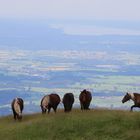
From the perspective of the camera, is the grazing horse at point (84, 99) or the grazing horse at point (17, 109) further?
the grazing horse at point (84, 99)

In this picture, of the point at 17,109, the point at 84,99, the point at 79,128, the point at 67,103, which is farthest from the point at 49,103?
the point at 79,128

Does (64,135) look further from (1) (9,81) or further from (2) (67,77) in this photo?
(2) (67,77)

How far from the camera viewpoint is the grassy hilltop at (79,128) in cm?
2723

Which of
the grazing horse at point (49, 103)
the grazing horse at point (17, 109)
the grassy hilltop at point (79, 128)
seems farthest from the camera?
the grazing horse at point (49, 103)

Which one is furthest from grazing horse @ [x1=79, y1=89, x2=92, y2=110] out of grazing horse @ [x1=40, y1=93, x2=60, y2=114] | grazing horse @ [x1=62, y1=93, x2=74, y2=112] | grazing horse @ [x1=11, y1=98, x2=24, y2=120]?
grazing horse @ [x1=11, y1=98, x2=24, y2=120]

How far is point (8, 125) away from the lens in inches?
1256

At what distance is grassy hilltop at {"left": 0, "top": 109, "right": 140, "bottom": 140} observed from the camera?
2723cm

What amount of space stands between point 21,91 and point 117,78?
44.1 m

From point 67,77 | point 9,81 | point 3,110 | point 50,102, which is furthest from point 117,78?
point 50,102

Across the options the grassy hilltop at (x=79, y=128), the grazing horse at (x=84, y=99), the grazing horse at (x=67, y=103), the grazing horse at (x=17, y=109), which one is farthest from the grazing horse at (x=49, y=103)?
the grassy hilltop at (x=79, y=128)

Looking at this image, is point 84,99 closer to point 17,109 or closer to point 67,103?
point 67,103

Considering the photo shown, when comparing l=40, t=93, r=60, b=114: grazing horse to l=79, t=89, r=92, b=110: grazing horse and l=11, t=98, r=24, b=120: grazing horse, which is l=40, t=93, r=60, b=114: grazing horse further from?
l=79, t=89, r=92, b=110: grazing horse

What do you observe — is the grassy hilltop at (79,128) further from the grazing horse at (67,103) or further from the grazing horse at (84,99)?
the grazing horse at (84,99)

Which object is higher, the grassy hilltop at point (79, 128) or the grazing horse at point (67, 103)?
the grazing horse at point (67, 103)
